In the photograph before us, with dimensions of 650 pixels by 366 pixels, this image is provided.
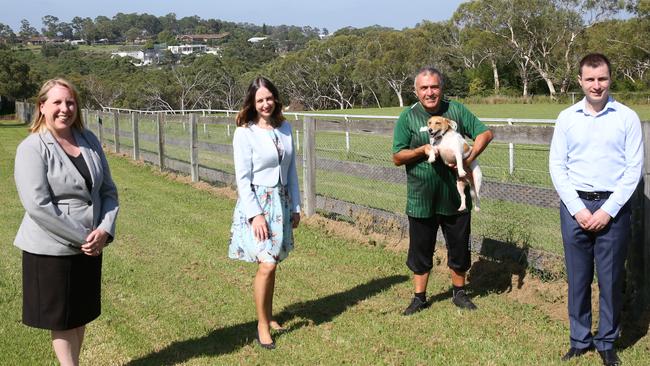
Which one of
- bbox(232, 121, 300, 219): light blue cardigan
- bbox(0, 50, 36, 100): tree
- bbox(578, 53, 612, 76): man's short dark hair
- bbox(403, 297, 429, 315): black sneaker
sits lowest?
bbox(403, 297, 429, 315): black sneaker

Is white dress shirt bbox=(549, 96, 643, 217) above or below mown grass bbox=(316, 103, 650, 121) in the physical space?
below

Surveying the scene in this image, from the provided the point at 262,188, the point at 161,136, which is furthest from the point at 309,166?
the point at 161,136

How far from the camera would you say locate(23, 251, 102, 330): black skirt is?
3564 mm

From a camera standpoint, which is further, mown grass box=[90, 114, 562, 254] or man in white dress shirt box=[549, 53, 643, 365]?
mown grass box=[90, 114, 562, 254]

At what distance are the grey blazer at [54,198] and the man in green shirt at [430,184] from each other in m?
2.12

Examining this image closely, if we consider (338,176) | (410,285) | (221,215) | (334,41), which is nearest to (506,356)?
(410,285)

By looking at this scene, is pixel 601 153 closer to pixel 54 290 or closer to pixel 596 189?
pixel 596 189

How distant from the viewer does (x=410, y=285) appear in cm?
577

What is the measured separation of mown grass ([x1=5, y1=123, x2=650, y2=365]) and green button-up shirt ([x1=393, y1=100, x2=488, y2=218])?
0.83 metres

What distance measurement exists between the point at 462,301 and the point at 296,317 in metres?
1.27

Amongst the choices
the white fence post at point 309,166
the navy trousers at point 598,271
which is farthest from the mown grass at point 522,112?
the navy trousers at point 598,271

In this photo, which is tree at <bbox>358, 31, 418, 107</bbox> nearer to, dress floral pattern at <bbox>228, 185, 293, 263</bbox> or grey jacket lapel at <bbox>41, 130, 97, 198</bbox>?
dress floral pattern at <bbox>228, 185, 293, 263</bbox>

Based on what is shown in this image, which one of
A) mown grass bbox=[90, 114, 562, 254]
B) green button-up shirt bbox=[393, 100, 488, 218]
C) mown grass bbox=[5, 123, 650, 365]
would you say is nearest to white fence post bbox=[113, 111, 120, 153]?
mown grass bbox=[90, 114, 562, 254]

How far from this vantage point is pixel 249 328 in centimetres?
492
